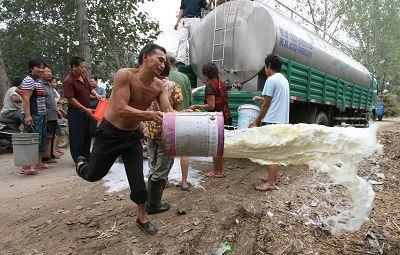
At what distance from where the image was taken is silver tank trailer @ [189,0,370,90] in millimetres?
5152

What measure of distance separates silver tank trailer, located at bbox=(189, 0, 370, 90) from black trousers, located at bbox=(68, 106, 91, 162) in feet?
7.98

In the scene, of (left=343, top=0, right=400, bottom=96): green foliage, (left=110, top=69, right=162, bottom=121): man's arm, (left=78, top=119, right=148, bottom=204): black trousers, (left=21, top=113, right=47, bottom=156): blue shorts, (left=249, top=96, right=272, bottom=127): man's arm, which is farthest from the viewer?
(left=343, top=0, right=400, bottom=96): green foliage

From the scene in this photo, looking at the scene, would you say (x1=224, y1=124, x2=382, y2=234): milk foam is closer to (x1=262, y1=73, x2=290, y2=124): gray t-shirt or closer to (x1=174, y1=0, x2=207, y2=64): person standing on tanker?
(x1=262, y1=73, x2=290, y2=124): gray t-shirt

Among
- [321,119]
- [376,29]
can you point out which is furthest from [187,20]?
[376,29]

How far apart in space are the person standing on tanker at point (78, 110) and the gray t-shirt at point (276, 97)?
97.6 inches

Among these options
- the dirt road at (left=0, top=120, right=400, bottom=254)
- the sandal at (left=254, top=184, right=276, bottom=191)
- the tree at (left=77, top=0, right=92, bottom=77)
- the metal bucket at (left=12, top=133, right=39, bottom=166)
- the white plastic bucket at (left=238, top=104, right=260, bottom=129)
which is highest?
the tree at (left=77, top=0, right=92, bottom=77)

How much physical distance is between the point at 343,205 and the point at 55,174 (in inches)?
156

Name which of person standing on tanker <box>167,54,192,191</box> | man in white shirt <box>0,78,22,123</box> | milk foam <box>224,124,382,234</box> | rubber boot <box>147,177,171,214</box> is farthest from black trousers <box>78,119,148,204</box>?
man in white shirt <box>0,78,22,123</box>

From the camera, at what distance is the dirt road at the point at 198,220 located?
104 inches

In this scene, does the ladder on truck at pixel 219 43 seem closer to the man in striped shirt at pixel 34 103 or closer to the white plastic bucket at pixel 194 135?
the man in striped shirt at pixel 34 103

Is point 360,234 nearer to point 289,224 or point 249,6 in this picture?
point 289,224

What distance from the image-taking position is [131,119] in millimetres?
2490

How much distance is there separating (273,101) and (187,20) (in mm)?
3153

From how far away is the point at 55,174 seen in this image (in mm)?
4770
